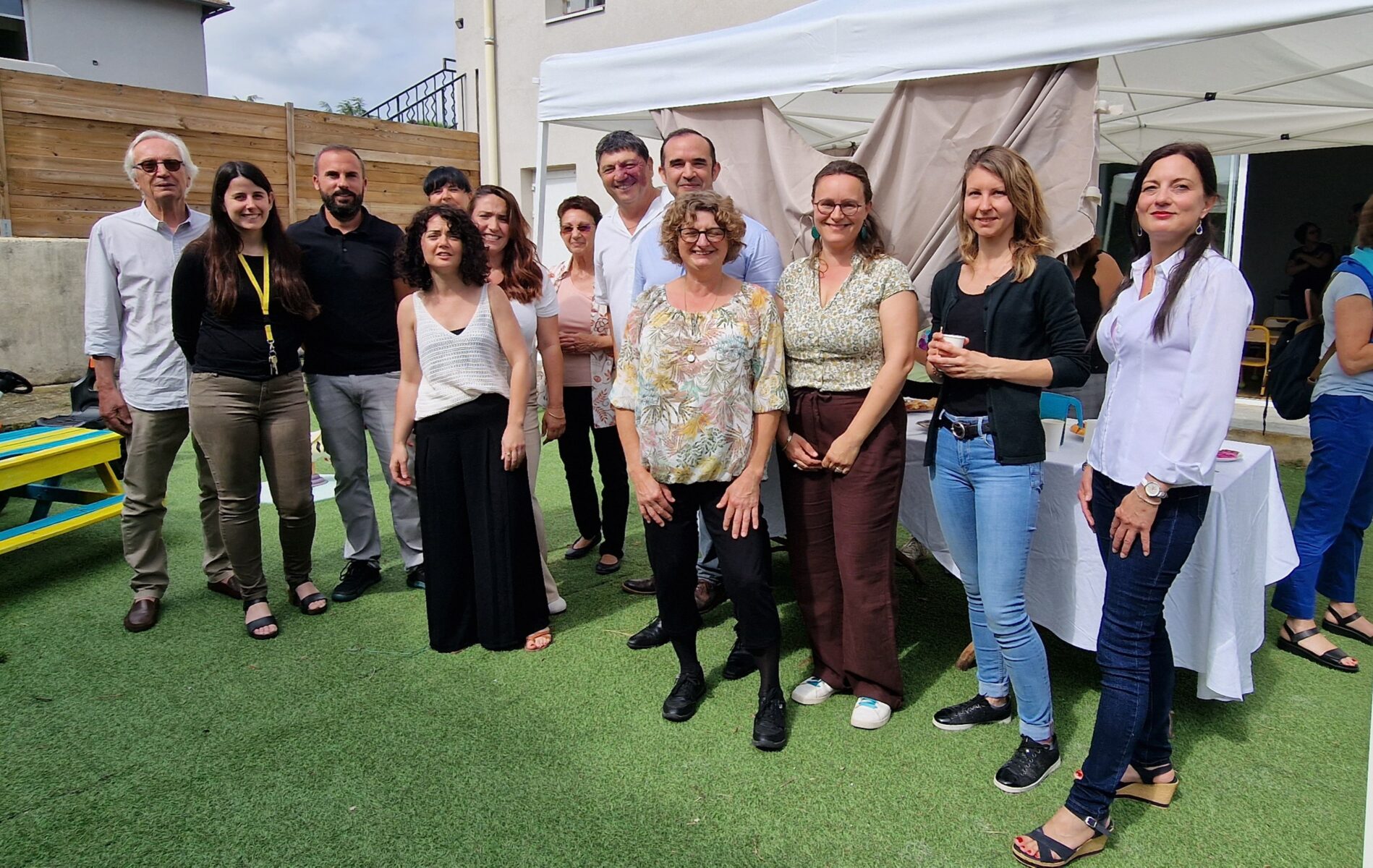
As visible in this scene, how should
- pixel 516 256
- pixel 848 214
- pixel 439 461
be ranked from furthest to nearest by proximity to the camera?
pixel 516 256
pixel 439 461
pixel 848 214

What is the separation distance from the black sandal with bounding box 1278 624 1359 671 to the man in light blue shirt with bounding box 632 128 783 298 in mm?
2423

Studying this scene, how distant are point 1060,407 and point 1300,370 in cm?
95

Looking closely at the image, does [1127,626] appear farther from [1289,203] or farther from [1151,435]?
[1289,203]

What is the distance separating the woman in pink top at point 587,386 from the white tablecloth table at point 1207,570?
1.73 m

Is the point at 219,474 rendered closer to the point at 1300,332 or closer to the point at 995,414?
the point at 995,414

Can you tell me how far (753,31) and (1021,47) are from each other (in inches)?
47.2

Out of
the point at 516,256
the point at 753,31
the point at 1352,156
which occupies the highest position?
the point at 1352,156

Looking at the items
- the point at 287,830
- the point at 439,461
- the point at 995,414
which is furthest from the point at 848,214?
the point at 287,830

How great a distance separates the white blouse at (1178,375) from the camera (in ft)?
5.98

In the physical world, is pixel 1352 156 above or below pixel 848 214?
above

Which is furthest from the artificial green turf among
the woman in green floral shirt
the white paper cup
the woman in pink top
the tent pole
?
the tent pole

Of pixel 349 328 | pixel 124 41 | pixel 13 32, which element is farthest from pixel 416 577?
pixel 124 41

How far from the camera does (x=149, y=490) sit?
3535 millimetres

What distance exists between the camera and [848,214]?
2562mm
